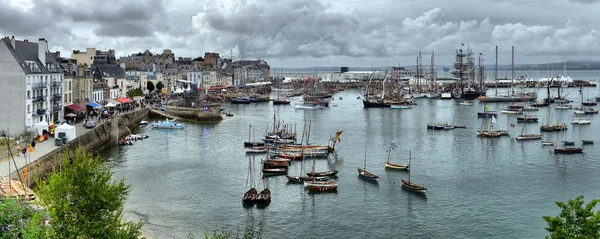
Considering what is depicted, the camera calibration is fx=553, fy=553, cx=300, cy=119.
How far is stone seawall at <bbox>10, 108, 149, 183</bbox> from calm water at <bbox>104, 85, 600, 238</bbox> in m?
1.85

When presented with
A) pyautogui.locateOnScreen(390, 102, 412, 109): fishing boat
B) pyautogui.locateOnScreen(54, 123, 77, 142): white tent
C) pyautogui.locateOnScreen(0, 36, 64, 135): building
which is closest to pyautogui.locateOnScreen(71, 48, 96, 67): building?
pyautogui.locateOnScreen(0, 36, 64, 135): building

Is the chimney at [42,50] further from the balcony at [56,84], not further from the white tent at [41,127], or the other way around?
the white tent at [41,127]

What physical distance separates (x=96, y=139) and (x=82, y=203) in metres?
38.6

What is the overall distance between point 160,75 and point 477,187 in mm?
93813

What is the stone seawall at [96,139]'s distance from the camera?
131ft

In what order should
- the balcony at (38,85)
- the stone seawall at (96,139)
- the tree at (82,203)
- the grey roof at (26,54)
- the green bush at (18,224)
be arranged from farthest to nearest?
the balcony at (38,85)
the grey roof at (26,54)
the stone seawall at (96,139)
the tree at (82,203)
the green bush at (18,224)

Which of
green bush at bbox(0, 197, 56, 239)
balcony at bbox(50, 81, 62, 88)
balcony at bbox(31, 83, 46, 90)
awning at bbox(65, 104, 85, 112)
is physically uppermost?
balcony at bbox(50, 81, 62, 88)

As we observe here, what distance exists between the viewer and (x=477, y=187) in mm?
43188

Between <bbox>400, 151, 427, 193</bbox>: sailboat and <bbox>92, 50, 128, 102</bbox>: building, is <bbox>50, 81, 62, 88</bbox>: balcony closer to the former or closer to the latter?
<bbox>92, 50, 128, 102</bbox>: building

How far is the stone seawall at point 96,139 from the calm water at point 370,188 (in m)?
1.85

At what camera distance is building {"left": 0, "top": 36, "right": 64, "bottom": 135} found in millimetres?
49469

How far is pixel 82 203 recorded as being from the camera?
62.4ft

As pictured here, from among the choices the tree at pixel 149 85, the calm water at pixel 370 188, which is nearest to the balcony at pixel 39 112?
the calm water at pixel 370 188

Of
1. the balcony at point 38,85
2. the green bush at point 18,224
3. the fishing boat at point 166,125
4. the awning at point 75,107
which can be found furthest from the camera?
the fishing boat at point 166,125
